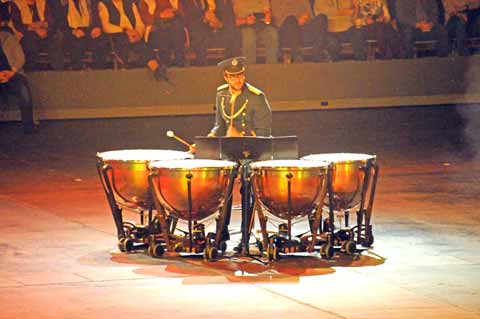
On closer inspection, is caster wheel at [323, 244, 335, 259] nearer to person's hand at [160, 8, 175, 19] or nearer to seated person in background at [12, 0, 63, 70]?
seated person in background at [12, 0, 63, 70]

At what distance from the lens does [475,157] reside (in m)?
16.9

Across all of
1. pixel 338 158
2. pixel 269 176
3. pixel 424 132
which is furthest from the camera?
pixel 424 132

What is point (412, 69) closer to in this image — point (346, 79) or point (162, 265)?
point (346, 79)

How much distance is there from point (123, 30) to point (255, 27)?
8.13ft

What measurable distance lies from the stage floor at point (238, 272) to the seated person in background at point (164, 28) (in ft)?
33.7

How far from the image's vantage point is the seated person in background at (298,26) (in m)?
24.6

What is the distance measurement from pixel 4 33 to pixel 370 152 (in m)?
7.50

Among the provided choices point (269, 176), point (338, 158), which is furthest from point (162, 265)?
point (338, 158)

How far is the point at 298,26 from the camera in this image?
24.5 m

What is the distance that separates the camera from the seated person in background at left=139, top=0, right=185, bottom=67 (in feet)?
78.2

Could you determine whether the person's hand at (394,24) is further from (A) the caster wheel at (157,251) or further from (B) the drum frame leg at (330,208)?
(A) the caster wheel at (157,251)

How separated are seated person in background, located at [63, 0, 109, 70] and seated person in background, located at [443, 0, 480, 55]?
681 cm

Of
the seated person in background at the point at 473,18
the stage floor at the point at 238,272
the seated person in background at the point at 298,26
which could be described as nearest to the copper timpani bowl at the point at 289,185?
the stage floor at the point at 238,272

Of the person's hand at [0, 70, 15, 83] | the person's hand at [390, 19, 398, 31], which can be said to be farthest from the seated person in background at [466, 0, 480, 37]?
the person's hand at [0, 70, 15, 83]
